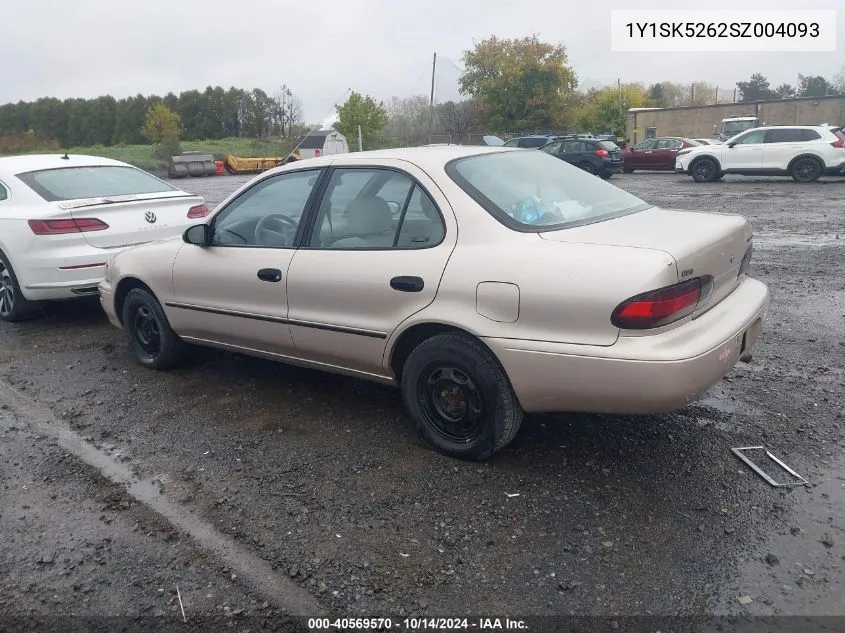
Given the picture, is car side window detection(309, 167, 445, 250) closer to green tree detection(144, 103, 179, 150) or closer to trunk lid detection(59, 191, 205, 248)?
trunk lid detection(59, 191, 205, 248)

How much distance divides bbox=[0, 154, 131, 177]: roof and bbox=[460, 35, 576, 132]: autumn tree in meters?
48.3

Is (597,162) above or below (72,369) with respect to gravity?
above

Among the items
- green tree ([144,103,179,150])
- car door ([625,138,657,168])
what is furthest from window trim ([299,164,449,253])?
green tree ([144,103,179,150])

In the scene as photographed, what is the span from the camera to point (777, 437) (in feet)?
12.2

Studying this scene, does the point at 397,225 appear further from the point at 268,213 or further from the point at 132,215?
the point at 132,215

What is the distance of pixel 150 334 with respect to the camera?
524 centimetres

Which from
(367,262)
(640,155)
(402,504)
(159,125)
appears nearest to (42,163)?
(367,262)

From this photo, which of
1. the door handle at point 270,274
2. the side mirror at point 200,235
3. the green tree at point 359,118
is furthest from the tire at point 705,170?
the green tree at point 359,118

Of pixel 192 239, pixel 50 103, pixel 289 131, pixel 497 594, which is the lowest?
pixel 497 594

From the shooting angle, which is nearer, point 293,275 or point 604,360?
point 604,360

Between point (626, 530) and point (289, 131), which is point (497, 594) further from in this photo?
point (289, 131)

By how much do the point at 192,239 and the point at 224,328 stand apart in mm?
609

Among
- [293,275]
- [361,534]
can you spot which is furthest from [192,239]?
[361,534]

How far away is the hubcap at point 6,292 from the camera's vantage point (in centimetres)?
652
